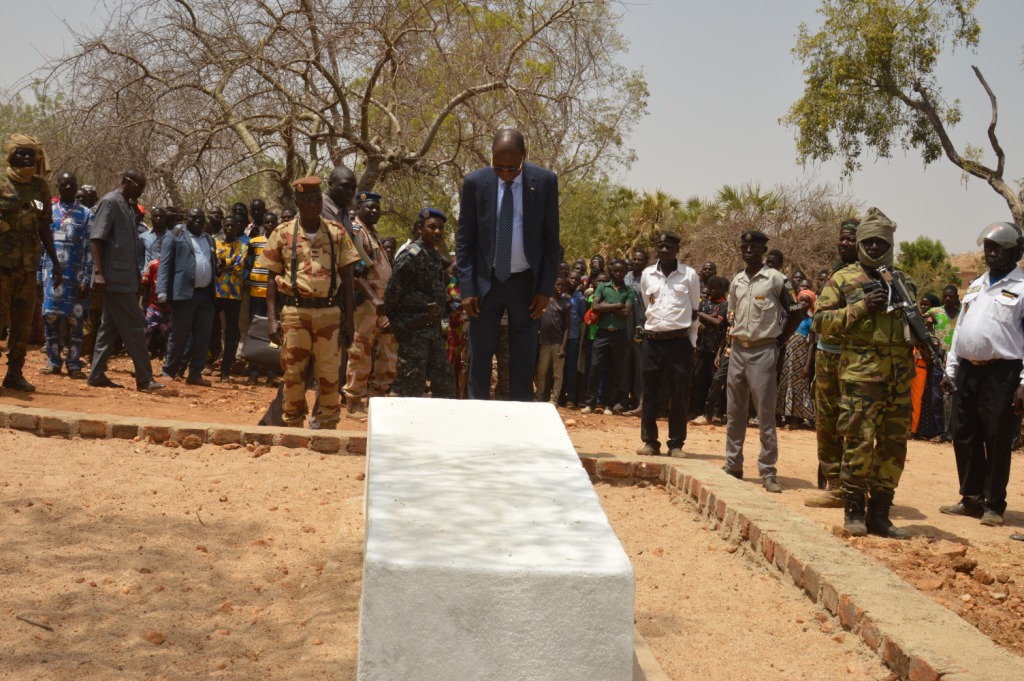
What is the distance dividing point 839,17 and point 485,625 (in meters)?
22.7

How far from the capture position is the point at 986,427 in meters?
7.75

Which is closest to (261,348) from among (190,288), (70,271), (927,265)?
(190,288)

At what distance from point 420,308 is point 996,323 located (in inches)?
184

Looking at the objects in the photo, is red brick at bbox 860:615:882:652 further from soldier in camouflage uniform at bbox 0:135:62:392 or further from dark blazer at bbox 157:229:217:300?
dark blazer at bbox 157:229:217:300

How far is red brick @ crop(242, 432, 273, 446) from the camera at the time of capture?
274 inches

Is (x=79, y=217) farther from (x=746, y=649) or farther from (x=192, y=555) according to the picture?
(x=746, y=649)

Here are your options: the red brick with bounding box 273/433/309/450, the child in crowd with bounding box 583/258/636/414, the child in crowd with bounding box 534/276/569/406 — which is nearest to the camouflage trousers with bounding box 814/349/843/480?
the red brick with bounding box 273/433/309/450

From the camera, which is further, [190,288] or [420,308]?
[190,288]

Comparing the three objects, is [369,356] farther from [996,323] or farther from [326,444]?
[996,323]

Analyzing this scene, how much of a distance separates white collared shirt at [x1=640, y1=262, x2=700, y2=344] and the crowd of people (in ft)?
0.06

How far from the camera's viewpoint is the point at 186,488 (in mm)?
5973

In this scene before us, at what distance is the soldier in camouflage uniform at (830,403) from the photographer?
7.53 metres

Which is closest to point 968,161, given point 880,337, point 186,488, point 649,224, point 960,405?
point 649,224

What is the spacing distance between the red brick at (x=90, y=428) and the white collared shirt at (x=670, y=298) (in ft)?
14.3
